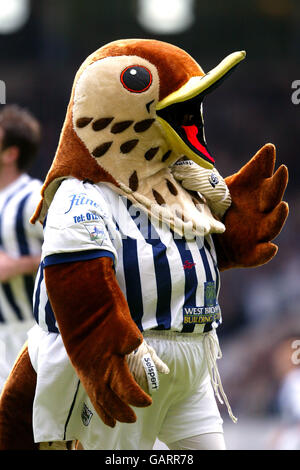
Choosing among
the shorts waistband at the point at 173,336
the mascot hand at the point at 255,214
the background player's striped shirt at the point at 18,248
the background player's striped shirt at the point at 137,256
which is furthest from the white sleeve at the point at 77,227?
the background player's striped shirt at the point at 18,248

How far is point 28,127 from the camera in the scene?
2734 mm

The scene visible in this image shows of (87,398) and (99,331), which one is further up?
(99,331)

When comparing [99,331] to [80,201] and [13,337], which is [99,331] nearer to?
[80,201]

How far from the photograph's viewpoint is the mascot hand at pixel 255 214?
1.89m

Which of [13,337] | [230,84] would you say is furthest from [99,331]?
[230,84]

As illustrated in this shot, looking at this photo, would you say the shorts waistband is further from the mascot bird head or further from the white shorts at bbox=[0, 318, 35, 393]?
the white shorts at bbox=[0, 318, 35, 393]

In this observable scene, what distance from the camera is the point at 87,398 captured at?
172 cm

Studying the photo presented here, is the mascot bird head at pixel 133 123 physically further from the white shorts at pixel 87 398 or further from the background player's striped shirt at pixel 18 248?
the background player's striped shirt at pixel 18 248

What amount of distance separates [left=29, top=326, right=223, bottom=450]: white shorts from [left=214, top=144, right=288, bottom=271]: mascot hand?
0.84 ft

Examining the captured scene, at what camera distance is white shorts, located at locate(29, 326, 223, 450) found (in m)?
1.71

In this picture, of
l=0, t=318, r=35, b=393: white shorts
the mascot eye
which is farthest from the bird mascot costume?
l=0, t=318, r=35, b=393: white shorts

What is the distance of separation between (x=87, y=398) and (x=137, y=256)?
31cm

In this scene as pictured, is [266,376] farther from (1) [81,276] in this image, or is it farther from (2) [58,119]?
(1) [81,276]

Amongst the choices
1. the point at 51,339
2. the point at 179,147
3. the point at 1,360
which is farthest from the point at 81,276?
the point at 1,360
